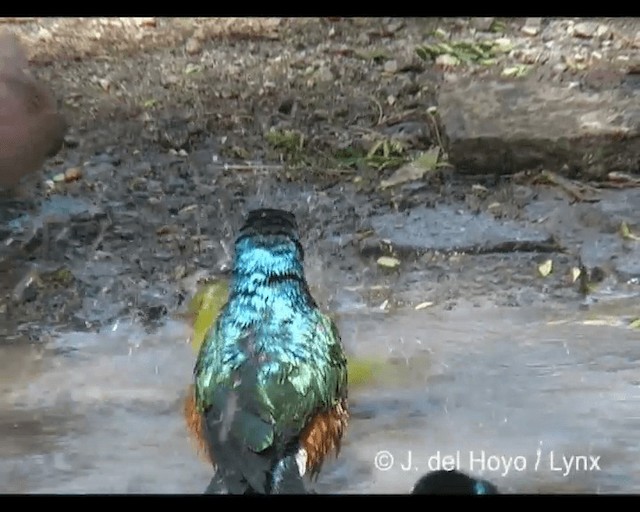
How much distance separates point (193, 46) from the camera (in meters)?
1.54

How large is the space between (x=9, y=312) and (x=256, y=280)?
0.42 metres

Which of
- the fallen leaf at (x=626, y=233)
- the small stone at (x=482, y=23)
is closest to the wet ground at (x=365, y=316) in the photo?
the fallen leaf at (x=626, y=233)

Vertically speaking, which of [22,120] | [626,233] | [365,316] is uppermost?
[22,120]

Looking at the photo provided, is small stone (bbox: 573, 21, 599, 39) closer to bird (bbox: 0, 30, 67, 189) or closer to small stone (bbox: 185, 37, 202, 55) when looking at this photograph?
small stone (bbox: 185, 37, 202, 55)

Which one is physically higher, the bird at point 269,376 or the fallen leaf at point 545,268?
the fallen leaf at point 545,268

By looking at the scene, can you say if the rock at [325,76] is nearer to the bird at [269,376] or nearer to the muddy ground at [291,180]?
the muddy ground at [291,180]

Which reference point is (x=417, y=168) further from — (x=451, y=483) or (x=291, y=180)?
(x=451, y=483)

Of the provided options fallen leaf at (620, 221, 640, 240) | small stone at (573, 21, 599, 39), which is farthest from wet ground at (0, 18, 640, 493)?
small stone at (573, 21, 599, 39)

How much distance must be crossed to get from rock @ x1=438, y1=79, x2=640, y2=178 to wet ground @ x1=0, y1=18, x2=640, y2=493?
0.04 metres

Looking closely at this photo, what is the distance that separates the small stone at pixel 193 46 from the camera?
1537 mm

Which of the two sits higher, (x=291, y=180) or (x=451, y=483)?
(x=291, y=180)

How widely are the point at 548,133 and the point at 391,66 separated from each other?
287 mm

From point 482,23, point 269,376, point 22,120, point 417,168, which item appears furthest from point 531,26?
point 22,120

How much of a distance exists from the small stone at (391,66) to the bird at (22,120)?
1.81 ft
